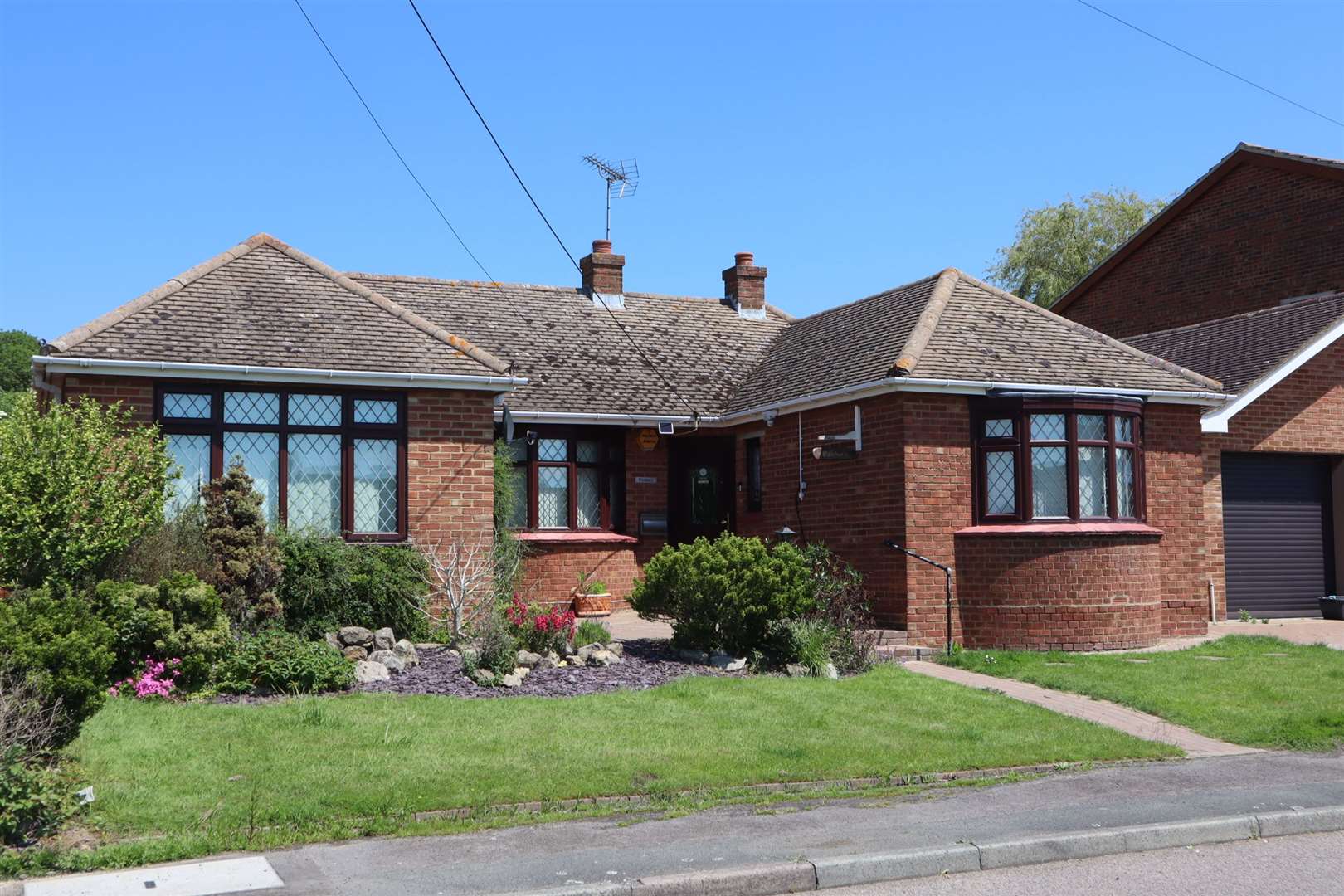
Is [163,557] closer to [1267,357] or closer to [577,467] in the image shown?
[577,467]

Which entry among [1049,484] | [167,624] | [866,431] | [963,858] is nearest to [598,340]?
[866,431]

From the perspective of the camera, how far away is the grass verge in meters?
7.44

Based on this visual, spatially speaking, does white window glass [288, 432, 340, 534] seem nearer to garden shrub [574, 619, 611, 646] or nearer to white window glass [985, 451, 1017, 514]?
garden shrub [574, 619, 611, 646]

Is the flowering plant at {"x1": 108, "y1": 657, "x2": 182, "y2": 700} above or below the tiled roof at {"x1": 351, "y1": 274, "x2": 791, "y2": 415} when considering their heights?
below

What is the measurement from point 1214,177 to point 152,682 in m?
22.8

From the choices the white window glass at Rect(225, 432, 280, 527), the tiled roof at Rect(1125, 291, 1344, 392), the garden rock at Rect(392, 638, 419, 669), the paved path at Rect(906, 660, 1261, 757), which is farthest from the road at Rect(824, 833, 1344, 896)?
the tiled roof at Rect(1125, 291, 1344, 392)

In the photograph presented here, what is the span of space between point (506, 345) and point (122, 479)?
8950 mm

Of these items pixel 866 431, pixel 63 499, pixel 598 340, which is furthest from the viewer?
pixel 598 340

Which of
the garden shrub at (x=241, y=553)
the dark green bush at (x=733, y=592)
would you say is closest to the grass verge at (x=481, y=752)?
the dark green bush at (x=733, y=592)

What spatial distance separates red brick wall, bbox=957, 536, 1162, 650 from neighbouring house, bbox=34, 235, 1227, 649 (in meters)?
0.03

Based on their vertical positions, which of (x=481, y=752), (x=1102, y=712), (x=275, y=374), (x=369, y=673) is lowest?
Answer: (x=1102, y=712)

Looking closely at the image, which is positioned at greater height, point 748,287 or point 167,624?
point 748,287

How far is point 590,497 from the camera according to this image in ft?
65.0

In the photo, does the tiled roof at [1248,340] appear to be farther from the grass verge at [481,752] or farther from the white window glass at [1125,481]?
the grass verge at [481,752]
